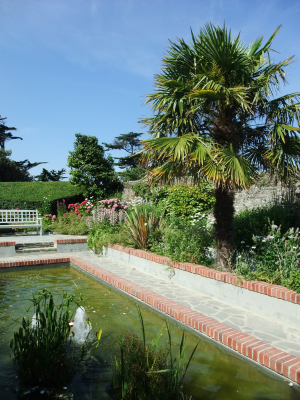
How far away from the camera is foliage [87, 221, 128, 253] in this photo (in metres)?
9.05

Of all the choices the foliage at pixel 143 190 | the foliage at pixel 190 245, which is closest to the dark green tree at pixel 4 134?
the foliage at pixel 143 190

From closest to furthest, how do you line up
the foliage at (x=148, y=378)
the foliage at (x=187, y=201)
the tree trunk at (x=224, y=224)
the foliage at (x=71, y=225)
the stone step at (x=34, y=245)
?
the foliage at (x=148, y=378) → the tree trunk at (x=224, y=224) → the stone step at (x=34, y=245) → the foliage at (x=187, y=201) → the foliage at (x=71, y=225)

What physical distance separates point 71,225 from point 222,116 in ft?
31.3

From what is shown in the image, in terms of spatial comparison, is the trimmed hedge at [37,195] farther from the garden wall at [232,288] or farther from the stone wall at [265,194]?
the garden wall at [232,288]

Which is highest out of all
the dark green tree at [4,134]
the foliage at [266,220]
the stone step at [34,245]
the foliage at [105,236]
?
the dark green tree at [4,134]

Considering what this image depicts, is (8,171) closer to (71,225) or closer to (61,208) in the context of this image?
(61,208)

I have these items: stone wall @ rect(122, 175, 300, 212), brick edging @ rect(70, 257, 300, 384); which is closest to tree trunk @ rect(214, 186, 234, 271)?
brick edging @ rect(70, 257, 300, 384)

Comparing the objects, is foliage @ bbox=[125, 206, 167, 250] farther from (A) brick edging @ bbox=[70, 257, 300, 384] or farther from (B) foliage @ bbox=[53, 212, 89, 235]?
(B) foliage @ bbox=[53, 212, 89, 235]

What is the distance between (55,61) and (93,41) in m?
1.50

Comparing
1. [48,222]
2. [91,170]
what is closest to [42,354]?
[48,222]

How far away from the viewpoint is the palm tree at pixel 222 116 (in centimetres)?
514

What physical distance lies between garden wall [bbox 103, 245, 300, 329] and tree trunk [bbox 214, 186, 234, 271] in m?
0.32

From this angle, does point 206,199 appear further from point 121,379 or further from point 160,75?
point 121,379

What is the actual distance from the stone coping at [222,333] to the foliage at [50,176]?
27419 mm
